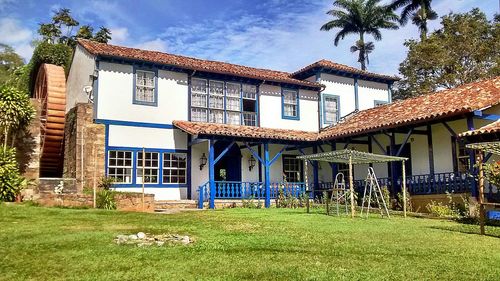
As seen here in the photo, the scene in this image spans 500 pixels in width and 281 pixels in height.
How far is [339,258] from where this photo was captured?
259 inches

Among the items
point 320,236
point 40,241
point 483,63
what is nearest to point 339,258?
point 320,236

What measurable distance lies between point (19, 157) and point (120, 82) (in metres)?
4.64

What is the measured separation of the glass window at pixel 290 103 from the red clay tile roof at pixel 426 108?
2.25 m

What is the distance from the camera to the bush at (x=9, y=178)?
13145 mm

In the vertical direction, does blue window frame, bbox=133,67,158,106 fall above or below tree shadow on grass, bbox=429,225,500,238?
above

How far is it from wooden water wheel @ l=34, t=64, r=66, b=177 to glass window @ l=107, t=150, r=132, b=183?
4.03 metres

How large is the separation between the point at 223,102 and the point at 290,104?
11.9 feet

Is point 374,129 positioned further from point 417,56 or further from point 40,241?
point 417,56

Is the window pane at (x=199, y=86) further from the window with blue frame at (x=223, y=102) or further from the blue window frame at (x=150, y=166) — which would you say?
the blue window frame at (x=150, y=166)

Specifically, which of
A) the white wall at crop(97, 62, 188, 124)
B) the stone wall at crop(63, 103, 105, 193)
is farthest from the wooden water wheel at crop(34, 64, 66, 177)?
the white wall at crop(97, 62, 188, 124)

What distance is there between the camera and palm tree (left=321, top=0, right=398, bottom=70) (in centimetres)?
3656

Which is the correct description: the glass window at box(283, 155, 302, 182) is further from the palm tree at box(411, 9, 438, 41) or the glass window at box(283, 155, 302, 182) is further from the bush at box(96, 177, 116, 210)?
the palm tree at box(411, 9, 438, 41)

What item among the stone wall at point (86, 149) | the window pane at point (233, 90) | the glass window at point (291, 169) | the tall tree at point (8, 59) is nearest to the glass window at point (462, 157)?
the glass window at point (291, 169)

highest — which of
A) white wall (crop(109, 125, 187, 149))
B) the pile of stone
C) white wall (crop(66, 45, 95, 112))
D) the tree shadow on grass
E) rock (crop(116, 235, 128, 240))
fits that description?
white wall (crop(66, 45, 95, 112))
